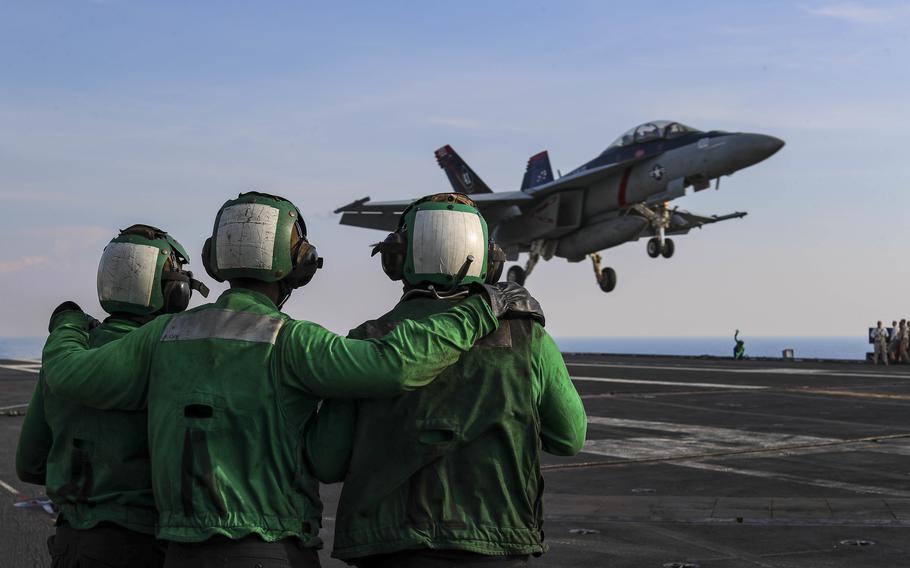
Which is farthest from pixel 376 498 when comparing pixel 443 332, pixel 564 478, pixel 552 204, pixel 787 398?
pixel 552 204

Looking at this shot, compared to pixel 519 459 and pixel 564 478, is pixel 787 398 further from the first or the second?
pixel 519 459

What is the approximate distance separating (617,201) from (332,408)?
36.3 meters

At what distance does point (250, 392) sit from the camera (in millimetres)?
3316

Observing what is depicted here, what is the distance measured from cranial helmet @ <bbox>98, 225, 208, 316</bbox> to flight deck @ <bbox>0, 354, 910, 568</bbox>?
3707 millimetres

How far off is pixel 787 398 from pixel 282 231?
2091 cm

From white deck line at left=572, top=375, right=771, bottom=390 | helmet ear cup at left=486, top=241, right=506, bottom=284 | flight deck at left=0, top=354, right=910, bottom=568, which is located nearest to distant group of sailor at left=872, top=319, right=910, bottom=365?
Answer: white deck line at left=572, top=375, right=771, bottom=390

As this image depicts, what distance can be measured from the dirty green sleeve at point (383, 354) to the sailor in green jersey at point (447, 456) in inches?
5.6

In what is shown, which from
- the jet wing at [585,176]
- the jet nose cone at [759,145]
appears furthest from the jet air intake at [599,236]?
the jet nose cone at [759,145]

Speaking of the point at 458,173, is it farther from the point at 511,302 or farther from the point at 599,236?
the point at 511,302

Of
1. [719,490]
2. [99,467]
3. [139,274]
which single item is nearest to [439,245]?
[139,274]

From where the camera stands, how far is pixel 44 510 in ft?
31.3

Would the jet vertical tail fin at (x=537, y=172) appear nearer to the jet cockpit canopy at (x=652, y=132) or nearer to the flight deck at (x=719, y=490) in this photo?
the jet cockpit canopy at (x=652, y=132)

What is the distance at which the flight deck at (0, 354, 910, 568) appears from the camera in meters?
7.37

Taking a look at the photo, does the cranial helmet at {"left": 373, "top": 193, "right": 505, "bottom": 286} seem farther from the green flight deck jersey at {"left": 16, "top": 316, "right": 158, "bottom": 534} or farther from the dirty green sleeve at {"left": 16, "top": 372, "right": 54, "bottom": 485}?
the dirty green sleeve at {"left": 16, "top": 372, "right": 54, "bottom": 485}
